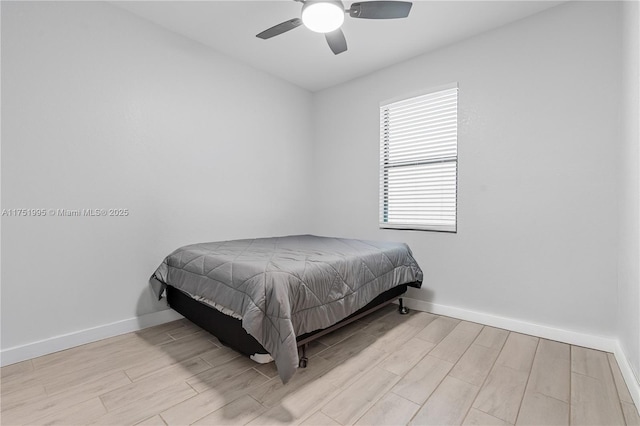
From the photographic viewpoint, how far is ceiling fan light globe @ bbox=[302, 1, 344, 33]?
6.12 ft

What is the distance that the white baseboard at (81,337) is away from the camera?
192 centimetres

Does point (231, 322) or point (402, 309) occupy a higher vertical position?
point (231, 322)

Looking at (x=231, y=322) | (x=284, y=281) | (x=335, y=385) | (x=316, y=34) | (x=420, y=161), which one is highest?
(x=316, y=34)

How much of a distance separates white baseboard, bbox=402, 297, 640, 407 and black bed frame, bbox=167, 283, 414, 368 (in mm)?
479

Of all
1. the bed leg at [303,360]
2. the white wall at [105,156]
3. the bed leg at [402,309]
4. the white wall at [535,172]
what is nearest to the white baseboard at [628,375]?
the white wall at [535,172]

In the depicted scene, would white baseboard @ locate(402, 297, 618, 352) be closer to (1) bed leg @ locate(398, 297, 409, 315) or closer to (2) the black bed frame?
(1) bed leg @ locate(398, 297, 409, 315)

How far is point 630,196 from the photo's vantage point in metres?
1.74

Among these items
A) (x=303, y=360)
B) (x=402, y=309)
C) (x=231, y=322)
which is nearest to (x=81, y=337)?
(x=231, y=322)

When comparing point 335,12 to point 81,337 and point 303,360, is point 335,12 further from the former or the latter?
point 81,337

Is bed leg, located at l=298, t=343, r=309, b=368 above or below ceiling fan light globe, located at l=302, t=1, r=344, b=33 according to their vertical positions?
below

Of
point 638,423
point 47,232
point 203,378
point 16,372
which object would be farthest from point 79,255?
point 638,423

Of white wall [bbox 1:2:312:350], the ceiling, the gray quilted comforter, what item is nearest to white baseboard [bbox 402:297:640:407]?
the gray quilted comforter

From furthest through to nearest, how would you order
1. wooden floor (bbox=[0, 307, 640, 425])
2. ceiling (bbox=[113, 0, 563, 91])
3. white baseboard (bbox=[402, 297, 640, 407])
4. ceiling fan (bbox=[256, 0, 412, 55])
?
ceiling (bbox=[113, 0, 563, 91]), ceiling fan (bbox=[256, 0, 412, 55]), white baseboard (bbox=[402, 297, 640, 407]), wooden floor (bbox=[0, 307, 640, 425])

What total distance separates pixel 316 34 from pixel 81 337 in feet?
10.4
